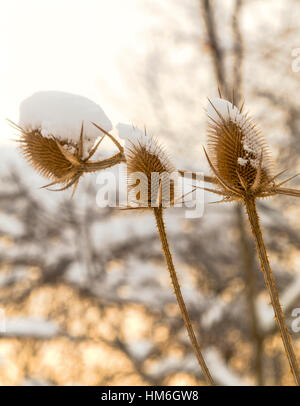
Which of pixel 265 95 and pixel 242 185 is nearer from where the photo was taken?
pixel 242 185

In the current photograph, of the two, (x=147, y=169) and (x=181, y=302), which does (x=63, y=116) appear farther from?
(x=181, y=302)

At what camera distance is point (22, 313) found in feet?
12.7

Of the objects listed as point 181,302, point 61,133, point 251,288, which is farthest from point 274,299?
point 251,288

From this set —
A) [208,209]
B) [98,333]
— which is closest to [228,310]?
[208,209]

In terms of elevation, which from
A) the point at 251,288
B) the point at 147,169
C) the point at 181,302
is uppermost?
the point at 147,169

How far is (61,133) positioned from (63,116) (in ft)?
0.08

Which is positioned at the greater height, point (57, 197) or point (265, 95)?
point (265, 95)

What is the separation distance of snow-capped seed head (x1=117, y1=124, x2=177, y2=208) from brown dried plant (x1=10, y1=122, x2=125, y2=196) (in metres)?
0.02

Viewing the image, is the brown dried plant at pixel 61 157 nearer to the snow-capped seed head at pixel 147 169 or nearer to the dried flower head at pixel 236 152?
the snow-capped seed head at pixel 147 169

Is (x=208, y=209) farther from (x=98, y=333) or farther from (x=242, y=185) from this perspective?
(x=242, y=185)

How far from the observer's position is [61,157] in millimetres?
590

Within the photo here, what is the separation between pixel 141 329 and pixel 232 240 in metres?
1.33

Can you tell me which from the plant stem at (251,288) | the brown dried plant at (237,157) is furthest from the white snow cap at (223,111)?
the plant stem at (251,288)

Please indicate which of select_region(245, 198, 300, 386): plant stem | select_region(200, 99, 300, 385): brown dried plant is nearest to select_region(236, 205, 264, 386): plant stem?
select_region(200, 99, 300, 385): brown dried plant
